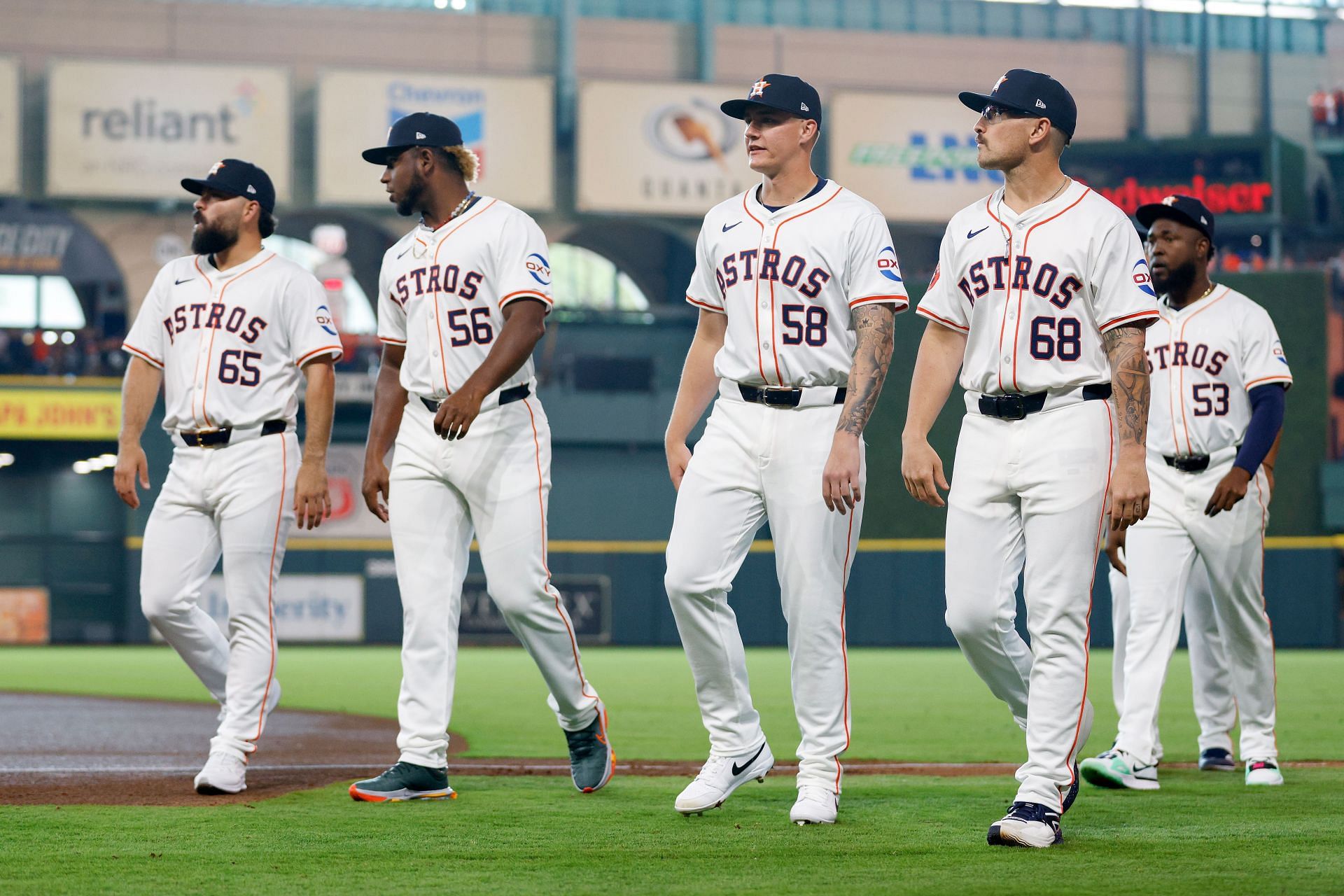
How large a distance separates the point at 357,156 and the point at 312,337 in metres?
23.3

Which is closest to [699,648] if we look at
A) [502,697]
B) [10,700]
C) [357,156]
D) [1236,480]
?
[1236,480]

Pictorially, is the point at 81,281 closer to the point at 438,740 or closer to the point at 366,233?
the point at 366,233

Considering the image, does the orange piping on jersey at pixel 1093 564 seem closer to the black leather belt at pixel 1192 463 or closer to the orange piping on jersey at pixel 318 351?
the black leather belt at pixel 1192 463

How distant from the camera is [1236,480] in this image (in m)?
5.35

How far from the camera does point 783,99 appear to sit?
181 inches

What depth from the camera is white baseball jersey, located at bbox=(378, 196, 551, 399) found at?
194 inches

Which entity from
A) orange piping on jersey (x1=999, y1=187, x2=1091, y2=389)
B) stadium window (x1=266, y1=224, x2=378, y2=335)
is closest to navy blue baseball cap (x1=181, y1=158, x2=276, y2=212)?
orange piping on jersey (x1=999, y1=187, x2=1091, y2=389)

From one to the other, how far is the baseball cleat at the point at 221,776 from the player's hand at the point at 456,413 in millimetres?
1307

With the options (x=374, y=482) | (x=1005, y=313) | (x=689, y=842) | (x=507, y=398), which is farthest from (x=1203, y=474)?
(x=374, y=482)

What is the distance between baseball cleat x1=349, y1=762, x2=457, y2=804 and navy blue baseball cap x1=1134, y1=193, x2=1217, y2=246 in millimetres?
3141

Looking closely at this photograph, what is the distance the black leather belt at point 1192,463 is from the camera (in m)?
5.68

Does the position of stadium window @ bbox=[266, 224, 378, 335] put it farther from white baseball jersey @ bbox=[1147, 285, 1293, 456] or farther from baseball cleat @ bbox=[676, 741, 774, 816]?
baseball cleat @ bbox=[676, 741, 774, 816]

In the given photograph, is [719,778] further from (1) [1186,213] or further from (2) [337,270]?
(2) [337,270]

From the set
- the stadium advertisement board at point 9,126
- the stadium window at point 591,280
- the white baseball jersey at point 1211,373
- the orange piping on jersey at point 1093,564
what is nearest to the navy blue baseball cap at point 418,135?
the orange piping on jersey at point 1093,564
